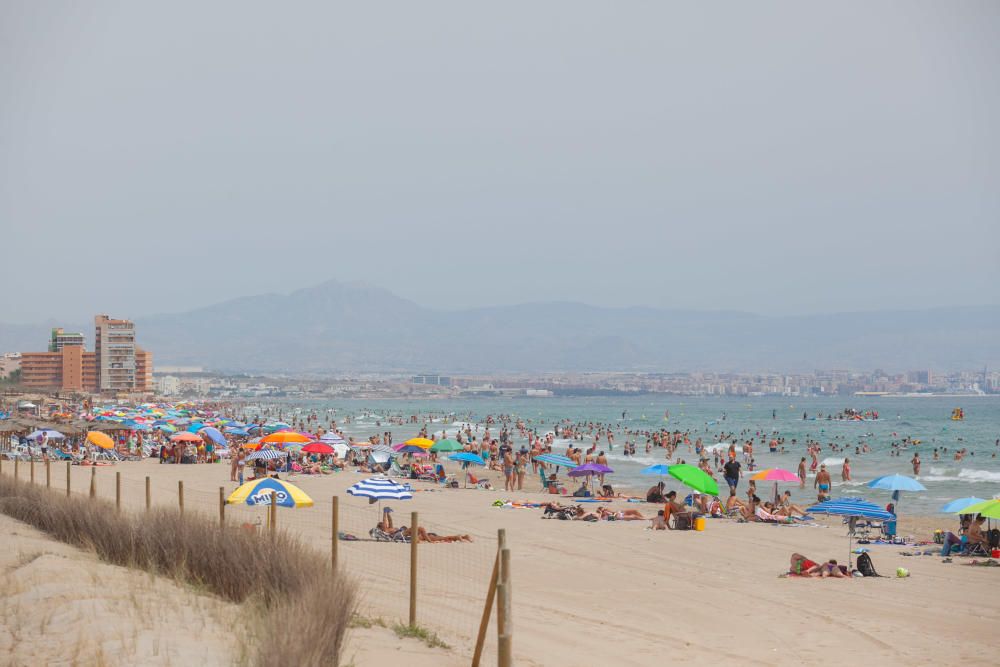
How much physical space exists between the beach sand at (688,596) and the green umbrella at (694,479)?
0.82 metres

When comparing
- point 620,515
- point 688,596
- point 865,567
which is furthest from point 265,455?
point 865,567

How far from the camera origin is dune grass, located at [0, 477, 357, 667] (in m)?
6.53

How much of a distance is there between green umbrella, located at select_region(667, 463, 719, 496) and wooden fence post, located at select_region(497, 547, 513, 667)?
12445 millimetres

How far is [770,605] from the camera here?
11406mm

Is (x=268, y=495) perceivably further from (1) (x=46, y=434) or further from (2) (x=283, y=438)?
(1) (x=46, y=434)

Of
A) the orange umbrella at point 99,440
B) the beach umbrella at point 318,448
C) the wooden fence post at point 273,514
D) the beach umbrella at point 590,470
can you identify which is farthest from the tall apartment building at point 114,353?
the wooden fence post at point 273,514

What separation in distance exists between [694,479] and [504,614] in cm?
1307

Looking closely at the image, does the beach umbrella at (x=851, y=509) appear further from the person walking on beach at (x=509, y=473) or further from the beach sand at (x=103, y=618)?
the person walking on beach at (x=509, y=473)

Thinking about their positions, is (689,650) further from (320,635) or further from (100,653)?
(100,653)

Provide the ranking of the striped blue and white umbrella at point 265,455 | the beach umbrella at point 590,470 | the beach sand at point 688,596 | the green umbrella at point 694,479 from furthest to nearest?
the striped blue and white umbrella at point 265,455 → the beach umbrella at point 590,470 → the green umbrella at point 694,479 → the beach sand at point 688,596

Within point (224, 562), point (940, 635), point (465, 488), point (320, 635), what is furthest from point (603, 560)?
point (465, 488)

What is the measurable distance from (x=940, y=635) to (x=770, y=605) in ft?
6.32

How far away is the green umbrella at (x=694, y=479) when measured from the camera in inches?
723

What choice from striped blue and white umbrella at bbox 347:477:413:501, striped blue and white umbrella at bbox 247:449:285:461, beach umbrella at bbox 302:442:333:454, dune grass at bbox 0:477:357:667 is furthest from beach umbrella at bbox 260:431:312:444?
dune grass at bbox 0:477:357:667
